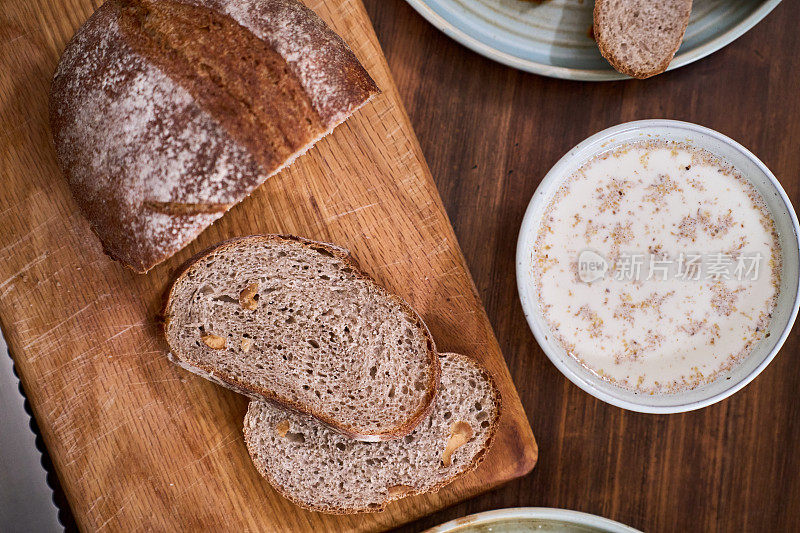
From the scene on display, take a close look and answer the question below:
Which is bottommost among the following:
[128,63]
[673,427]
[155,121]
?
[673,427]

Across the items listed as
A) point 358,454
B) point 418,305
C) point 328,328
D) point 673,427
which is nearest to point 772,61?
point 673,427

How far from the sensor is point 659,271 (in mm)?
1513

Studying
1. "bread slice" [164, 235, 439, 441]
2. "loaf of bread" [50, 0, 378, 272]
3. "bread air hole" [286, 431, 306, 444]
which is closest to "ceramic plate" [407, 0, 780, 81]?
"loaf of bread" [50, 0, 378, 272]

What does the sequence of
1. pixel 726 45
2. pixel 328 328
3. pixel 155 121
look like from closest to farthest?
pixel 155 121
pixel 328 328
pixel 726 45

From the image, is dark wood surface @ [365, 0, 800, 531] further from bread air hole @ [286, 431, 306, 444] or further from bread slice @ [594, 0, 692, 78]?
bread air hole @ [286, 431, 306, 444]

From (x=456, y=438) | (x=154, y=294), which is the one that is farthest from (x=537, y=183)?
(x=154, y=294)

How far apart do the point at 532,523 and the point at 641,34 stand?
133cm

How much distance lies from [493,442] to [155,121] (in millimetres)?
1183

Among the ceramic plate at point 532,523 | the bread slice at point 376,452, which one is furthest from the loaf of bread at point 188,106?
the ceramic plate at point 532,523

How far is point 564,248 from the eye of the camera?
4.97 ft

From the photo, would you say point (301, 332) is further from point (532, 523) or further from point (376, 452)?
point (532, 523)

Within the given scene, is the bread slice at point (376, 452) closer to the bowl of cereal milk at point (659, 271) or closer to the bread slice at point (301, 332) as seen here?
the bread slice at point (301, 332)

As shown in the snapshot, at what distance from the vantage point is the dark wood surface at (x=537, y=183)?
163 centimetres

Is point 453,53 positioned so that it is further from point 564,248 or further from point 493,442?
point 493,442
